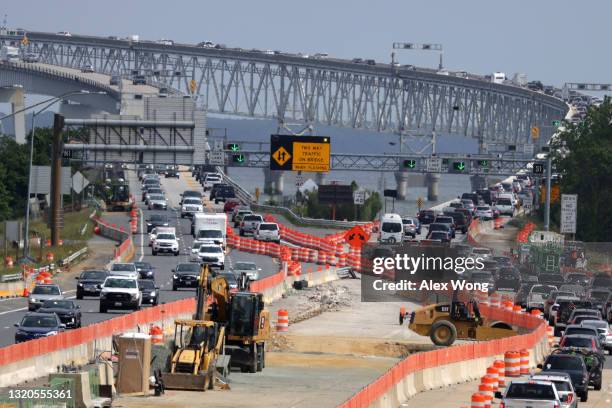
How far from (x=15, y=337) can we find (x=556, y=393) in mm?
16884

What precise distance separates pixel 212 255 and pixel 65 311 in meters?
31.0

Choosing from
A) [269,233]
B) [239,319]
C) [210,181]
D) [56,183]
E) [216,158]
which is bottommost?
[269,233]

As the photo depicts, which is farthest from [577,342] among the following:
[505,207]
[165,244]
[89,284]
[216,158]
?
[216,158]

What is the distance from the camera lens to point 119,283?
58.2 metres

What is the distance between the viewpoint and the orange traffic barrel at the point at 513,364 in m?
44.6

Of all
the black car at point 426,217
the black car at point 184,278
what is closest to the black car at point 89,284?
the black car at point 184,278

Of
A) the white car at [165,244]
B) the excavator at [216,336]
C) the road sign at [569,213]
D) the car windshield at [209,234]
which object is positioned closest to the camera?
the excavator at [216,336]

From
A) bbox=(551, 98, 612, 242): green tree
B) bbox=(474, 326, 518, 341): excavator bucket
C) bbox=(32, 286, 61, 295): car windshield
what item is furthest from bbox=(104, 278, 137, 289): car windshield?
bbox=(551, 98, 612, 242): green tree

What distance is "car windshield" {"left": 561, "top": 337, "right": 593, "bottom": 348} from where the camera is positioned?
1906 inches

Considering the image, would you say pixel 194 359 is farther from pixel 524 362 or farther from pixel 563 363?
pixel 524 362

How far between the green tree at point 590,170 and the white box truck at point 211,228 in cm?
4065

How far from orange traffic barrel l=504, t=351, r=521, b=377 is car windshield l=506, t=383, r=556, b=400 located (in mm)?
11308

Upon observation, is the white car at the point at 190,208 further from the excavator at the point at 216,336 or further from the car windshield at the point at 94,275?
the excavator at the point at 216,336

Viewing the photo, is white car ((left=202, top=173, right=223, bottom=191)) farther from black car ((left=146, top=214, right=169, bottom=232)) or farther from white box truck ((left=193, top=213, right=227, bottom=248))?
white box truck ((left=193, top=213, right=227, bottom=248))
